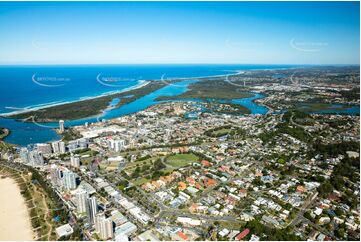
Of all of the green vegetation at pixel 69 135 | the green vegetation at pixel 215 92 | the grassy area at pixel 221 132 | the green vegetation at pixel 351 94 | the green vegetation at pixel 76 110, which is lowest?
the grassy area at pixel 221 132

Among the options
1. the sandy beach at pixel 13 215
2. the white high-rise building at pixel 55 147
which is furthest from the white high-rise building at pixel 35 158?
the sandy beach at pixel 13 215

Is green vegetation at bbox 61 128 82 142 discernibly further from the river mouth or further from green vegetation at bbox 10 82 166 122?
green vegetation at bbox 10 82 166 122

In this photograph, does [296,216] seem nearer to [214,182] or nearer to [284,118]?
[214,182]

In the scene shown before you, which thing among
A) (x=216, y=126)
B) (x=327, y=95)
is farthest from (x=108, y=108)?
(x=327, y=95)

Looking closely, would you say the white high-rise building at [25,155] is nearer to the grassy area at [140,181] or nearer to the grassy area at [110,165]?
the grassy area at [110,165]

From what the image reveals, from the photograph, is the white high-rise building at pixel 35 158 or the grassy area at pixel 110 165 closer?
the grassy area at pixel 110 165

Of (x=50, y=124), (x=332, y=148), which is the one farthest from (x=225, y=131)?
(x=50, y=124)
